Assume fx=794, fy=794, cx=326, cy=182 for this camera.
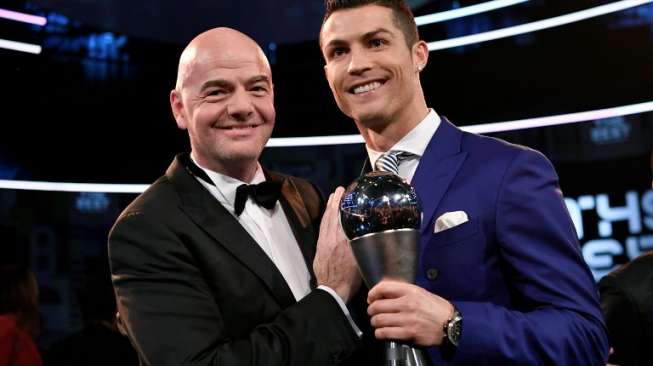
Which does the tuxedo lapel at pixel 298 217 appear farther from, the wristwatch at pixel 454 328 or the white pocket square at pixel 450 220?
the wristwatch at pixel 454 328

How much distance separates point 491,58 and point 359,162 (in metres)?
1.18

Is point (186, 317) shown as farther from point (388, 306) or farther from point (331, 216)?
point (388, 306)

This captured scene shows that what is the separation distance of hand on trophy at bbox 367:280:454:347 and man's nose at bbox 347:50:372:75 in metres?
0.96

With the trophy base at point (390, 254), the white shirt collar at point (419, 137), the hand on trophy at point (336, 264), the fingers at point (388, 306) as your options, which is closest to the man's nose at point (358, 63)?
the white shirt collar at point (419, 137)

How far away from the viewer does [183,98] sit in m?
2.68

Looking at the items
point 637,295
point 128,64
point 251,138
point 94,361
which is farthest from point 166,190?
point 128,64

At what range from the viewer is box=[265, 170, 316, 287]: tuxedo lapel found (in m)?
2.63

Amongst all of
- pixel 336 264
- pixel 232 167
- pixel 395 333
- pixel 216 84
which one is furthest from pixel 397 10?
pixel 395 333

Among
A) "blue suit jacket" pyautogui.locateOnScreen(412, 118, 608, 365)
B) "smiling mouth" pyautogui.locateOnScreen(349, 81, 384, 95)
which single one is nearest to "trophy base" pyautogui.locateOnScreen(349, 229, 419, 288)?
"blue suit jacket" pyautogui.locateOnScreen(412, 118, 608, 365)

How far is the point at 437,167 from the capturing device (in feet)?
7.81

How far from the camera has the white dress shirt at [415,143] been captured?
2508 mm

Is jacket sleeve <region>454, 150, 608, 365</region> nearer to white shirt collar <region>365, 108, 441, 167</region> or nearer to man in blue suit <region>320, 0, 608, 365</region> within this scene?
man in blue suit <region>320, 0, 608, 365</region>

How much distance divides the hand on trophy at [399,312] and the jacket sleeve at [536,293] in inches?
7.2

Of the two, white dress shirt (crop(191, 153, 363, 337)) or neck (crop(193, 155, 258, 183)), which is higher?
neck (crop(193, 155, 258, 183))
